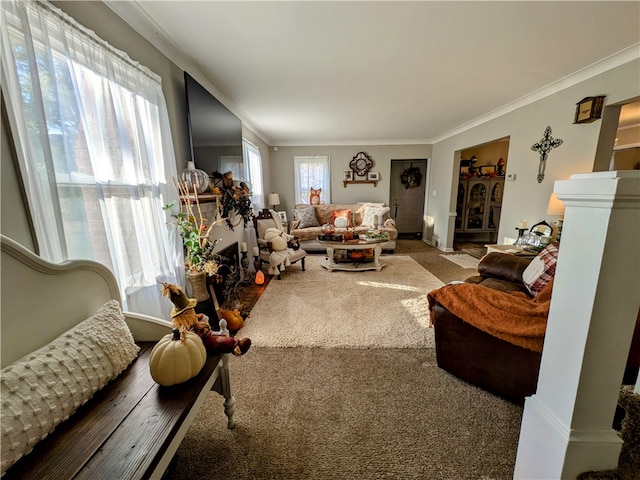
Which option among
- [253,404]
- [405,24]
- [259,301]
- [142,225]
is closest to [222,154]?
[142,225]

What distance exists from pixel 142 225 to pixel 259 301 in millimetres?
1566

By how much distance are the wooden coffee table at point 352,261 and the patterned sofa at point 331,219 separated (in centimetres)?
88

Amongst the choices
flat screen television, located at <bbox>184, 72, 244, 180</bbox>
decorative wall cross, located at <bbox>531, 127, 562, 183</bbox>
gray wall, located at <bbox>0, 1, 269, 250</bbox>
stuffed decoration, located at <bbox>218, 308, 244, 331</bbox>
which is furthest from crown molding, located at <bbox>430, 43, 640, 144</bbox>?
stuffed decoration, located at <bbox>218, 308, 244, 331</bbox>

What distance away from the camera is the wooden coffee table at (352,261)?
3.77 meters

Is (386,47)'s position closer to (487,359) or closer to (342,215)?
(487,359)

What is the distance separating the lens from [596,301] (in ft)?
2.09

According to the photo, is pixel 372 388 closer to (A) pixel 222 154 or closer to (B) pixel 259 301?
(B) pixel 259 301

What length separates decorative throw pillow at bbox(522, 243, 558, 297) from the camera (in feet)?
5.35

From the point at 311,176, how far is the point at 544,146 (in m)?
4.20

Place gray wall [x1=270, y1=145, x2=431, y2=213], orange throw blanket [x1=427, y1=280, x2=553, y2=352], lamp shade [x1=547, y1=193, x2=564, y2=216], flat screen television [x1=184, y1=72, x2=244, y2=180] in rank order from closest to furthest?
orange throw blanket [x1=427, y1=280, x2=553, y2=352] < flat screen television [x1=184, y1=72, x2=244, y2=180] < lamp shade [x1=547, y1=193, x2=564, y2=216] < gray wall [x1=270, y1=145, x2=431, y2=213]

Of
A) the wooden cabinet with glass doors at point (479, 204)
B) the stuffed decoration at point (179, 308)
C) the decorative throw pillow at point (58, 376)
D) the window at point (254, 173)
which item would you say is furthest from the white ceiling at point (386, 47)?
the wooden cabinet with glass doors at point (479, 204)

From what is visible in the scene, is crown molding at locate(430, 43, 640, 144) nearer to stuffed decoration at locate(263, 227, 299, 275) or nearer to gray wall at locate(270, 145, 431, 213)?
gray wall at locate(270, 145, 431, 213)

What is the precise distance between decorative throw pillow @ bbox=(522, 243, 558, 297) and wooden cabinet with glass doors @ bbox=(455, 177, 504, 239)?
4158 mm

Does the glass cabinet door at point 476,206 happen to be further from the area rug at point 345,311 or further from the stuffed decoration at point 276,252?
the stuffed decoration at point 276,252
